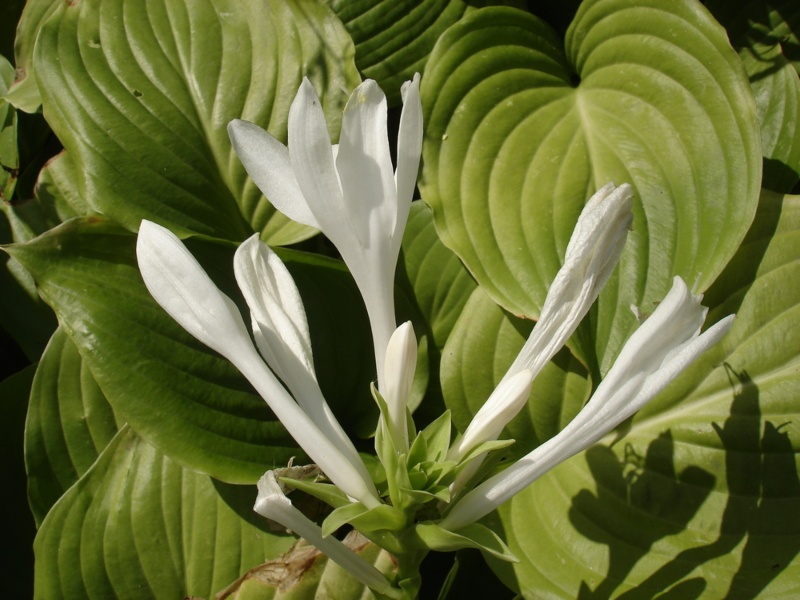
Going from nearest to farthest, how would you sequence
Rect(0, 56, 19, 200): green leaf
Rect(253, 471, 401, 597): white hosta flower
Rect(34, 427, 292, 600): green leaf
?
Rect(253, 471, 401, 597): white hosta flower
Rect(34, 427, 292, 600): green leaf
Rect(0, 56, 19, 200): green leaf

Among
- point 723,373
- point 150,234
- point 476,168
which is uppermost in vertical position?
point 150,234

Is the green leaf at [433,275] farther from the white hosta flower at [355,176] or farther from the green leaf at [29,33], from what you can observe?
the green leaf at [29,33]

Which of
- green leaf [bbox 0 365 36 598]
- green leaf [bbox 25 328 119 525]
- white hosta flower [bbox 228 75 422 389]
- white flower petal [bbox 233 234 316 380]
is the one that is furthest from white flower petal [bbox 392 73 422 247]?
green leaf [bbox 0 365 36 598]

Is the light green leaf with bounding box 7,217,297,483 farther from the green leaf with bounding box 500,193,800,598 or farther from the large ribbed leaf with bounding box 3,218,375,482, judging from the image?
the green leaf with bounding box 500,193,800,598

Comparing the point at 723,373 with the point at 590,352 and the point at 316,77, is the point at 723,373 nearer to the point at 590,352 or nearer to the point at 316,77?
the point at 590,352

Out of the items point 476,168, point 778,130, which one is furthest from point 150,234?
point 778,130

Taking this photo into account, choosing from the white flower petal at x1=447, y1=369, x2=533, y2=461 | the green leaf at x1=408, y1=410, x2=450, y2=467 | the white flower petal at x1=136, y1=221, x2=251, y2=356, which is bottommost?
the green leaf at x1=408, y1=410, x2=450, y2=467

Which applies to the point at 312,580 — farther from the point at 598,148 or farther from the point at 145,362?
the point at 598,148
